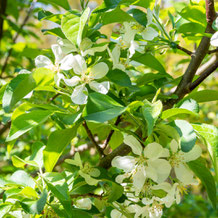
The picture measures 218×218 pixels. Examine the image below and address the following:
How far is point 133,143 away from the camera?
0.65 metres

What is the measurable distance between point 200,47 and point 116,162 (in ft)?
1.26

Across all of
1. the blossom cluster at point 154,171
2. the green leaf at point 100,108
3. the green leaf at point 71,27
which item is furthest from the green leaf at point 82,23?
the blossom cluster at point 154,171

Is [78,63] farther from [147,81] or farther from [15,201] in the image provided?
[15,201]

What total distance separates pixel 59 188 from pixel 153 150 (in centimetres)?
20

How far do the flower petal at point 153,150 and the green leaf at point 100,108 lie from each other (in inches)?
4.0

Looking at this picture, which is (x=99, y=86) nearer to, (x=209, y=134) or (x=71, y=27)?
(x=71, y=27)

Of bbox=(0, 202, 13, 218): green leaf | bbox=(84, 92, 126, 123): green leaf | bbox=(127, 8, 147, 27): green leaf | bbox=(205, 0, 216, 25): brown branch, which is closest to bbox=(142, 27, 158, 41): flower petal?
bbox=(127, 8, 147, 27): green leaf

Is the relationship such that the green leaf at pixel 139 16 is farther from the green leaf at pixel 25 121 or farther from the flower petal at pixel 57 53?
the green leaf at pixel 25 121

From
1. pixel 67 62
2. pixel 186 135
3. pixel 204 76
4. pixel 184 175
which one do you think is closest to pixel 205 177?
pixel 184 175

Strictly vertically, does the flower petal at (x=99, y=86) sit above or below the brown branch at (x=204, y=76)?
above

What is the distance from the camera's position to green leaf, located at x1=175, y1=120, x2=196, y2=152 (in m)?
0.54

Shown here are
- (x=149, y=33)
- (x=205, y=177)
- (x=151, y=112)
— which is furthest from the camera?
(x=149, y=33)

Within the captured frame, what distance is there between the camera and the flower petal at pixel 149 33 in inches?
30.0

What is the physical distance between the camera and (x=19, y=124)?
2.13 feet
